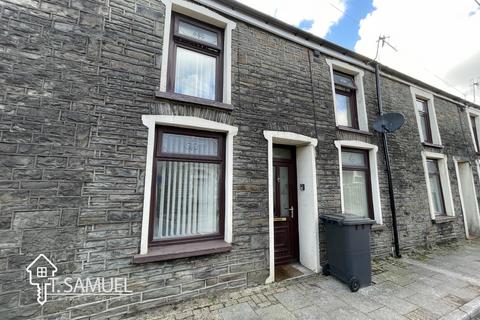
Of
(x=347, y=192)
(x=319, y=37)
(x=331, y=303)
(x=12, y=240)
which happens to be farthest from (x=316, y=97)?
(x=12, y=240)

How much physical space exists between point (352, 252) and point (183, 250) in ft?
9.55

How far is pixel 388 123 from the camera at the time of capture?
5492 millimetres

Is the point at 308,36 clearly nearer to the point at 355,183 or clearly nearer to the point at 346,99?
the point at 346,99

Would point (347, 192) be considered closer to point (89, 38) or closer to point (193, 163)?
point (193, 163)

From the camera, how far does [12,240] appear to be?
2.44 metres

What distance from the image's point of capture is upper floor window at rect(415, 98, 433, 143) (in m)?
7.53

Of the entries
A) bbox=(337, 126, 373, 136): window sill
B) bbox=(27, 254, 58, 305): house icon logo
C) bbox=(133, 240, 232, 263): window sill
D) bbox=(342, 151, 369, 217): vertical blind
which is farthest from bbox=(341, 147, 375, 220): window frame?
bbox=(27, 254, 58, 305): house icon logo

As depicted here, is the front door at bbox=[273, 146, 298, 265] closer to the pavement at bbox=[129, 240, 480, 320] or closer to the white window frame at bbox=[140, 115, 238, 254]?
the pavement at bbox=[129, 240, 480, 320]

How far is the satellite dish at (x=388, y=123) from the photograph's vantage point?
208 inches

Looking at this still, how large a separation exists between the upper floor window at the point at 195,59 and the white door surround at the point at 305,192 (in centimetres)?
148

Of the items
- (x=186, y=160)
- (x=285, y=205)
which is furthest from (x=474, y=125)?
(x=186, y=160)

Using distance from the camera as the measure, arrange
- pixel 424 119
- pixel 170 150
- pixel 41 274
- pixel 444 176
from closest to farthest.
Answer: pixel 41 274
pixel 170 150
pixel 444 176
pixel 424 119

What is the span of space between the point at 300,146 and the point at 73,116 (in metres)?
4.17
